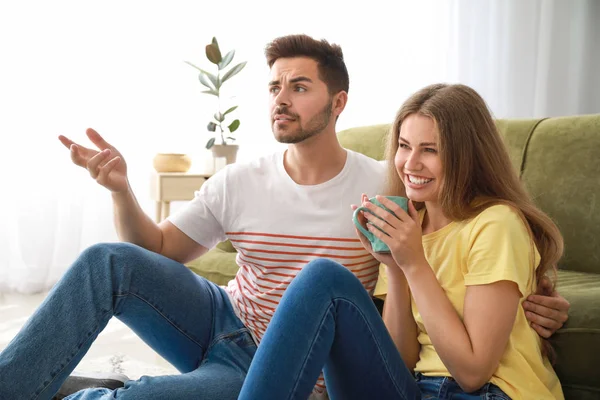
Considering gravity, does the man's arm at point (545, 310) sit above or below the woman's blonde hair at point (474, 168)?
below

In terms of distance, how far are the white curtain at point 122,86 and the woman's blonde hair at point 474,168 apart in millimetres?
2676

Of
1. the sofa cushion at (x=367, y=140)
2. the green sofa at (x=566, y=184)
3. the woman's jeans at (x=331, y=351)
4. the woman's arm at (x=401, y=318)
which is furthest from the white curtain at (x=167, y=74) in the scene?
the woman's jeans at (x=331, y=351)

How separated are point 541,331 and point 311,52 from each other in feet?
2.86

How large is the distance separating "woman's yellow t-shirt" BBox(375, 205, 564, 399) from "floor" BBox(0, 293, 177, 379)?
4.34 feet

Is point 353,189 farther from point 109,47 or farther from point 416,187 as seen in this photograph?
point 109,47

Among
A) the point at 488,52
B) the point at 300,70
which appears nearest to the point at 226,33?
the point at 488,52

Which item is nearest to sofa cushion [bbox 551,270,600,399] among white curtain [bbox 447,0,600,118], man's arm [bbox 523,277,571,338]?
man's arm [bbox 523,277,571,338]

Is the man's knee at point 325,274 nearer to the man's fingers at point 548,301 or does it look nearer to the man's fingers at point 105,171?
the man's fingers at point 548,301

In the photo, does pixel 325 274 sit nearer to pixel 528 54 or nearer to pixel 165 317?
pixel 165 317

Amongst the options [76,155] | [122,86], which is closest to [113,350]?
[76,155]

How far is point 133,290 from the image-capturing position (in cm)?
144

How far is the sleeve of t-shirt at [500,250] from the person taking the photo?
1.18 m

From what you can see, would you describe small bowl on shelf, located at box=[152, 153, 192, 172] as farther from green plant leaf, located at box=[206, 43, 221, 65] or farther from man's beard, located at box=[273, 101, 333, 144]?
man's beard, located at box=[273, 101, 333, 144]

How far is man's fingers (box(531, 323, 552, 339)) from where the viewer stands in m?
1.34
